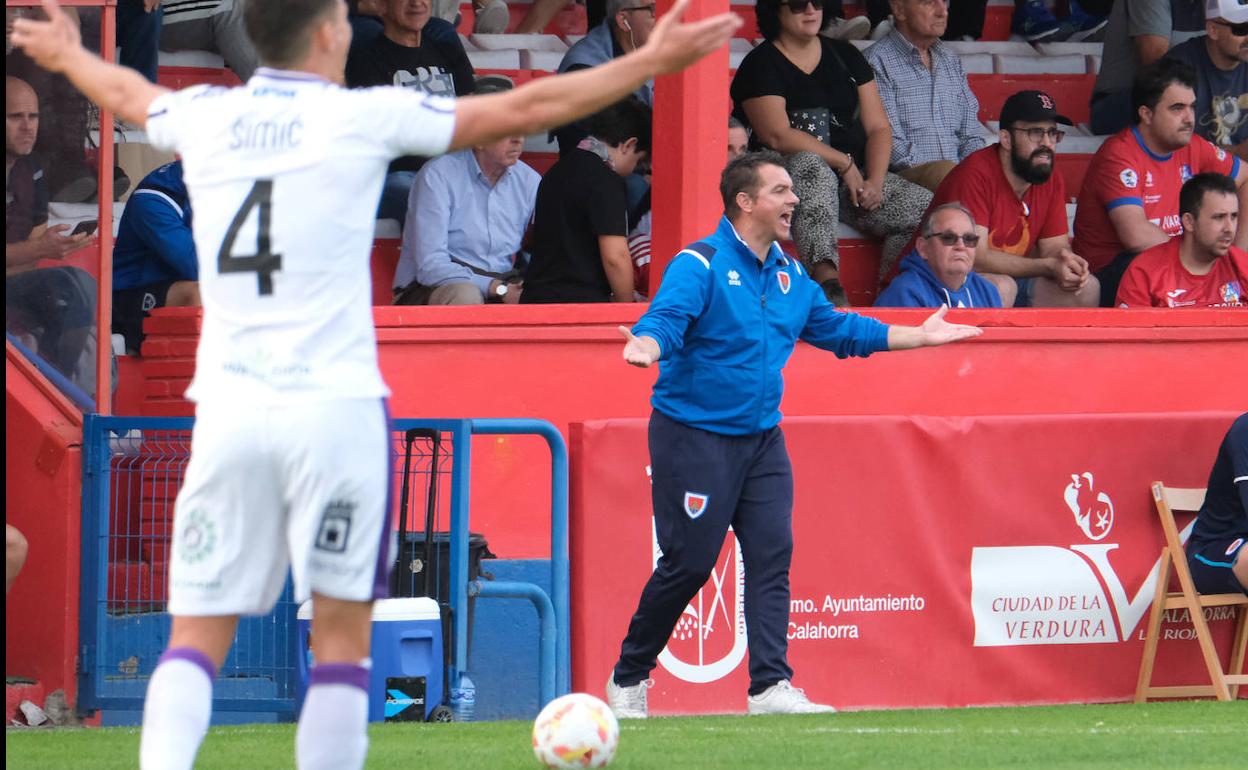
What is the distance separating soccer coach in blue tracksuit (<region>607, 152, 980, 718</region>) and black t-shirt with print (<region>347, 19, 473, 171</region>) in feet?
10.4

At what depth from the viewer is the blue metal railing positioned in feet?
26.2

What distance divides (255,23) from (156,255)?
18.1ft

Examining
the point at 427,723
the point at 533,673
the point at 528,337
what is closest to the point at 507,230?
the point at 528,337

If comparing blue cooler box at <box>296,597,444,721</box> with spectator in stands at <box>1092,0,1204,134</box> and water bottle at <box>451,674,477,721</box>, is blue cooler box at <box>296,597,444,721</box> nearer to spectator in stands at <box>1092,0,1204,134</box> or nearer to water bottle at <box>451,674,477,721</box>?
water bottle at <box>451,674,477,721</box>

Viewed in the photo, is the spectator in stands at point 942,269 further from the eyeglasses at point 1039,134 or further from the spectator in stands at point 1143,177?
the spectator in stands at point 1143,177

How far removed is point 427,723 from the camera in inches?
296

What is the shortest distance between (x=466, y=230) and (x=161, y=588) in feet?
8.80

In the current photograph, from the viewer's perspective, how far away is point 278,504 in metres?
4.14

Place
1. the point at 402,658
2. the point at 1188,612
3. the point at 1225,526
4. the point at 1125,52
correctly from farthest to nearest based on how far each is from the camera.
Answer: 1. the point at 1125,52
2. the point at 1188,612
3. the point at 1225,526
4. the point at 402,658

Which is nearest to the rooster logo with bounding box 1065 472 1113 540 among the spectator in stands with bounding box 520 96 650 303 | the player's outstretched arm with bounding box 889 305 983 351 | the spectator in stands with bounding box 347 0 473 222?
the player's outstretched arm with bounding box 889 305 983 351

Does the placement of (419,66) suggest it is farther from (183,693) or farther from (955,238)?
(183,693)

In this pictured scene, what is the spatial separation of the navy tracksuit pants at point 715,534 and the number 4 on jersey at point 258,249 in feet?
12.0

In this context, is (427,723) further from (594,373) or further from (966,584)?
(966,584)

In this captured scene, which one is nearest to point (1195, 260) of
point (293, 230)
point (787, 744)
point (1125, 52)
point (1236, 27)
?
point (1236, 27)
